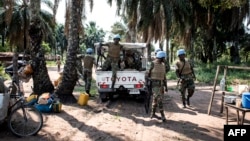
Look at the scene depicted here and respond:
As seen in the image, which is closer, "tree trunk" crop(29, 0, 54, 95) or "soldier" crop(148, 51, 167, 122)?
"soldier" crop(148, 51, 167, 122)

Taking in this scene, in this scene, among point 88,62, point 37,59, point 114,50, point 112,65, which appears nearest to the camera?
point 112,65

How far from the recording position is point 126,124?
8.59 m

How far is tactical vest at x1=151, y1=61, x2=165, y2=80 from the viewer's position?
913 cm

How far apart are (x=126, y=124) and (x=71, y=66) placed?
4.15 m

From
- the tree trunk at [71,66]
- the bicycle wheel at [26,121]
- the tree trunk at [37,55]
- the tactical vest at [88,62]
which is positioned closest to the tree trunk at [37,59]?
the tree trunk at [37,55]

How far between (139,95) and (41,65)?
11.9 ft

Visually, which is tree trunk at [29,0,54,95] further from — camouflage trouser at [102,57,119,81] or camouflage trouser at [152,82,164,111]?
camouflage trouser at [152,82,164,111]

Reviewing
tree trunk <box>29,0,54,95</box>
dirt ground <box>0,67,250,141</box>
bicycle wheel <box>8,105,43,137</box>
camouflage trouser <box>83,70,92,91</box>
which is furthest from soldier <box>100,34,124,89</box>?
bicycle wheel <box>8,105,43,137</box>

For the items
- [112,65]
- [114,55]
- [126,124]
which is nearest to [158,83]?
[126,124]

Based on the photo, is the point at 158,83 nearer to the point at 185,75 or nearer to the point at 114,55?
the point at 185,75

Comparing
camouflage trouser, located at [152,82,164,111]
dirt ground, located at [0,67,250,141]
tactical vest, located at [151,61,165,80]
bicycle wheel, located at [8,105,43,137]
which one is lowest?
dirt ground, located at [0,67,250,141]

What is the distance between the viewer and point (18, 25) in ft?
88.6

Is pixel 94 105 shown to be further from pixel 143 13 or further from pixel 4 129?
pixel 143 13

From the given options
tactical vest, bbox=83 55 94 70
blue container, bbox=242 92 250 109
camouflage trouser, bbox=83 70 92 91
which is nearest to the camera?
blue container, bbox=242 92 250 109
